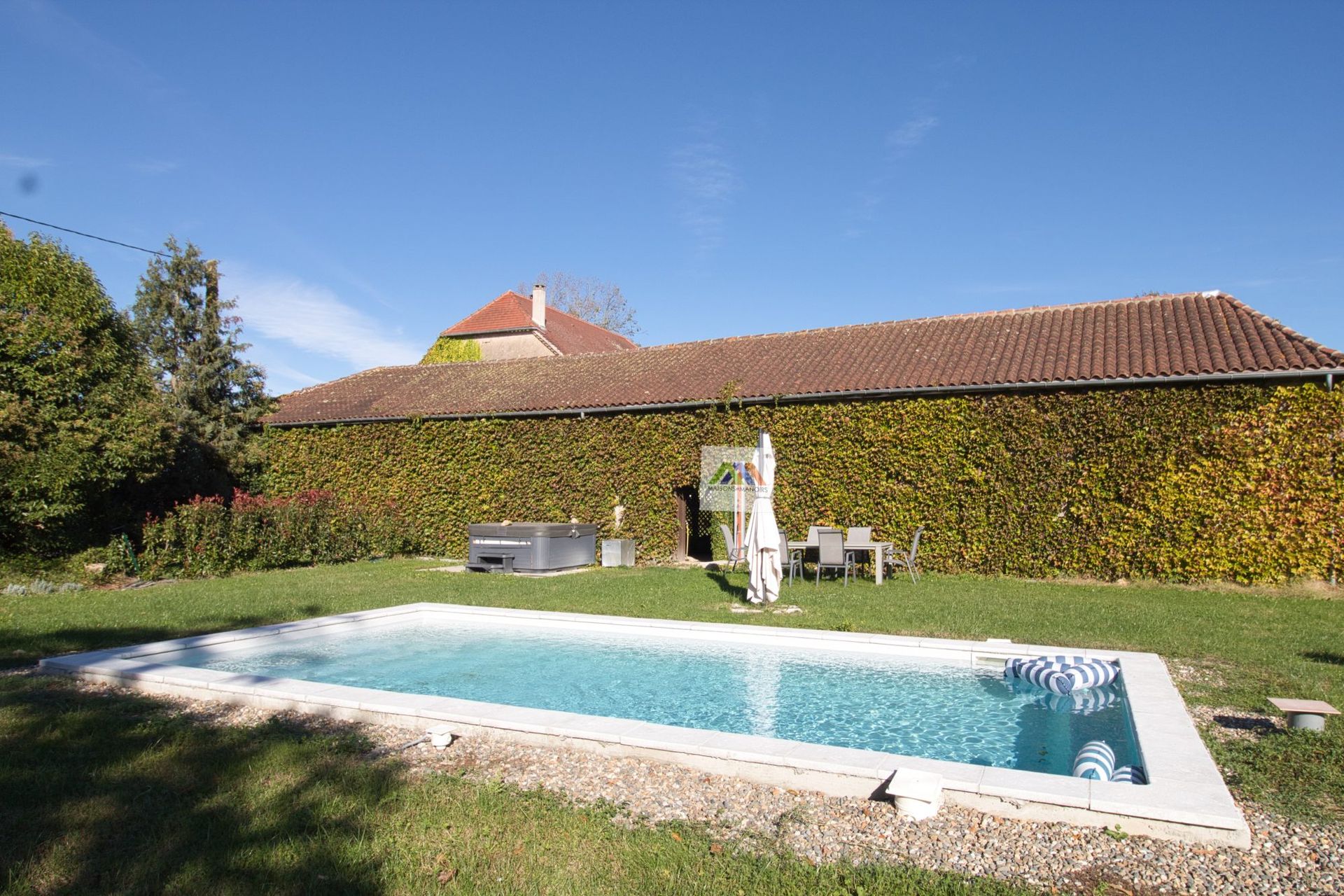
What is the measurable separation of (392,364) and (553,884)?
84.2 feet

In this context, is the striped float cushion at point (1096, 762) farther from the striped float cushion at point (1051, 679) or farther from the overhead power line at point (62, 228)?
the overhead power line at point (62, 228)

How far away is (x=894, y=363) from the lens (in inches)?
662

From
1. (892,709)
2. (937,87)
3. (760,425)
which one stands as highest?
(937,87)

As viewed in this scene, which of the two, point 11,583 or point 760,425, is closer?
point 11,583

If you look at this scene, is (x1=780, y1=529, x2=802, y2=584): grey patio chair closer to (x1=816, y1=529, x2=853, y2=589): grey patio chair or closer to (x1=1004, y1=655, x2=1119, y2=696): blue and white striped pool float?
(x1=816, y1=529, x2=853, y2=589): grey patio chair

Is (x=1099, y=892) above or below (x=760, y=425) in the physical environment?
below

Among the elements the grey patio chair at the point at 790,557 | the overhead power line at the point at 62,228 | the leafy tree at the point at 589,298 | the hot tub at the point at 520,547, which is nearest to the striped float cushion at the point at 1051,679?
the grey patio chair at the point at 790,557

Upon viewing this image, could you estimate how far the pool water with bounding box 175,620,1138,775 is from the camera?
6.21 m

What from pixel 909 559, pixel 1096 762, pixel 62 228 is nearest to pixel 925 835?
pixel 1096 762

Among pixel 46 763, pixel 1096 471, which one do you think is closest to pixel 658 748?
pixel 46 763

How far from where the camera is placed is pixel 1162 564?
1373 cm

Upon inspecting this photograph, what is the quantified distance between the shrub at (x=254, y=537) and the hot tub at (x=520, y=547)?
3.37m

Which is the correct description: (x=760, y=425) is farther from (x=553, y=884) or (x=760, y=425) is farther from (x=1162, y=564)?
(x=553, y=884)

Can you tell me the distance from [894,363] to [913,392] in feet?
4.83
